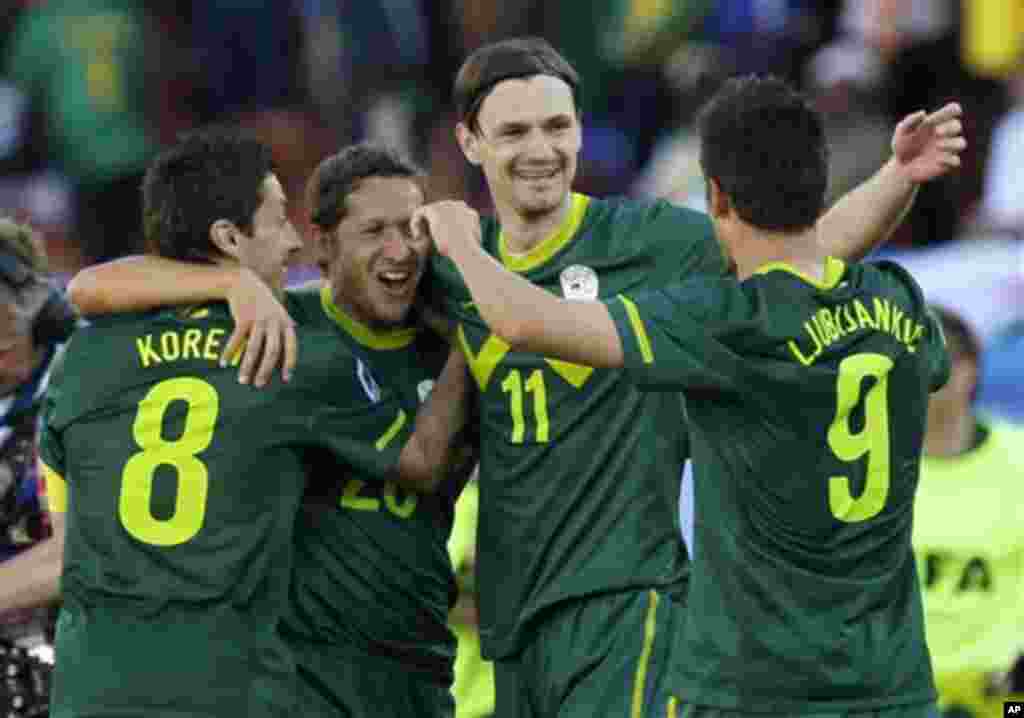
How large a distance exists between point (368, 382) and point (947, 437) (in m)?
3.14

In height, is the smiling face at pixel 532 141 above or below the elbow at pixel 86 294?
above

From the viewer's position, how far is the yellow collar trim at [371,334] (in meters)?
7.23

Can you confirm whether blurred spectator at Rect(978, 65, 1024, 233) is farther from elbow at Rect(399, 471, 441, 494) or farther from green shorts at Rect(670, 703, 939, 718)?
green shorts at Rect(670, 703, 939, 718)

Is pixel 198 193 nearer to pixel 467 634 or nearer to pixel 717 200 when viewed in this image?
pixel 717 200

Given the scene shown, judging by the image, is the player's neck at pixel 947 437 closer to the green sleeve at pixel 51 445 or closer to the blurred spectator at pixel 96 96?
the green sleeve at pixel 51 445

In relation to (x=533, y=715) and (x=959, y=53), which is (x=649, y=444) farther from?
(x=959, y=53)

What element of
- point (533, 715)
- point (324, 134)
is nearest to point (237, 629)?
point (533, 715)

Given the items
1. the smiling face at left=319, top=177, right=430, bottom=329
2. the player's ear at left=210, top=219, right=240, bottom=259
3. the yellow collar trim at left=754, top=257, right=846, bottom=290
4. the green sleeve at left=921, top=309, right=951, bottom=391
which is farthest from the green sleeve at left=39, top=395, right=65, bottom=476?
the green sleeve at left=921, top=309, right=951, bottom=391

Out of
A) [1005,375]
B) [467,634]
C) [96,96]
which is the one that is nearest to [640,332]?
[467,634]

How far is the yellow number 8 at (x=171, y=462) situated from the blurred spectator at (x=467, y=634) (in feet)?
8.61

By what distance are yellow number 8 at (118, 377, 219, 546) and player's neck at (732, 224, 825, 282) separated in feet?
4.25

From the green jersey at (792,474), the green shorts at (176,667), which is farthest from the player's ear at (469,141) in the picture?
the green shorts at (176,667)

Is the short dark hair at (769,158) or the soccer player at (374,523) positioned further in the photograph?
the soccer player at (374,523)

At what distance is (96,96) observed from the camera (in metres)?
14.3
